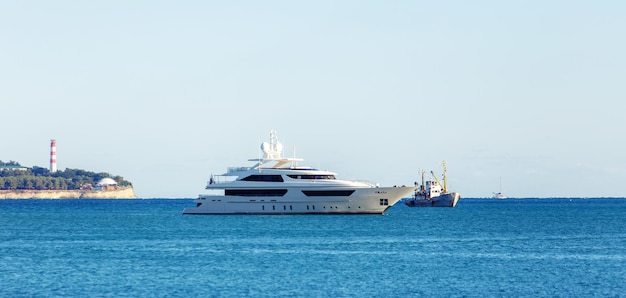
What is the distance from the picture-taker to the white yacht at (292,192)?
3634 inches

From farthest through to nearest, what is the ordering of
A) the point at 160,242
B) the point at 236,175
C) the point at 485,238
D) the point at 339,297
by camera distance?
the point at 236,175 < the point at 485,238 < the point at 160,242 < the point at 339,297

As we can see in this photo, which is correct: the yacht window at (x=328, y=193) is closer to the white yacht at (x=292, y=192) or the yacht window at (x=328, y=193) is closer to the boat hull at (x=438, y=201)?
the white yacht at (x=292, y=192)

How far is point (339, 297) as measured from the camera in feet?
122

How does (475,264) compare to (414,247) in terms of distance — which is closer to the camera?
(475,264)

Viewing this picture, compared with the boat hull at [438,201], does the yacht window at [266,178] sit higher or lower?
higher

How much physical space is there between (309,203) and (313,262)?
42288 millimetres

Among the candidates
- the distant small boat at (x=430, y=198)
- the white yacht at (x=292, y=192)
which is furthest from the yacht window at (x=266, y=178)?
the distant small boat at (x=430, y=198)

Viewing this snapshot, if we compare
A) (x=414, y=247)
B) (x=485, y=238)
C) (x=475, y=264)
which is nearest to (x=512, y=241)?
(x=485, y=238)

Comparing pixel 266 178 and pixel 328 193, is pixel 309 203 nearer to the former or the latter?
pixel 328 193

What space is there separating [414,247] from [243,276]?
18.9 metres

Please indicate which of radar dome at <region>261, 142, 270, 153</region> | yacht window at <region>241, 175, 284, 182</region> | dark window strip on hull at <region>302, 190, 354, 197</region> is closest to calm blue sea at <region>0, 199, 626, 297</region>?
dark window strip on hull at <region>302, 190, 354, 197</region>

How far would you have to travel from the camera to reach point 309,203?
3652 inches

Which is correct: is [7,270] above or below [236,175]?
below

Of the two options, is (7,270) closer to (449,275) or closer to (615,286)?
(449,275)
